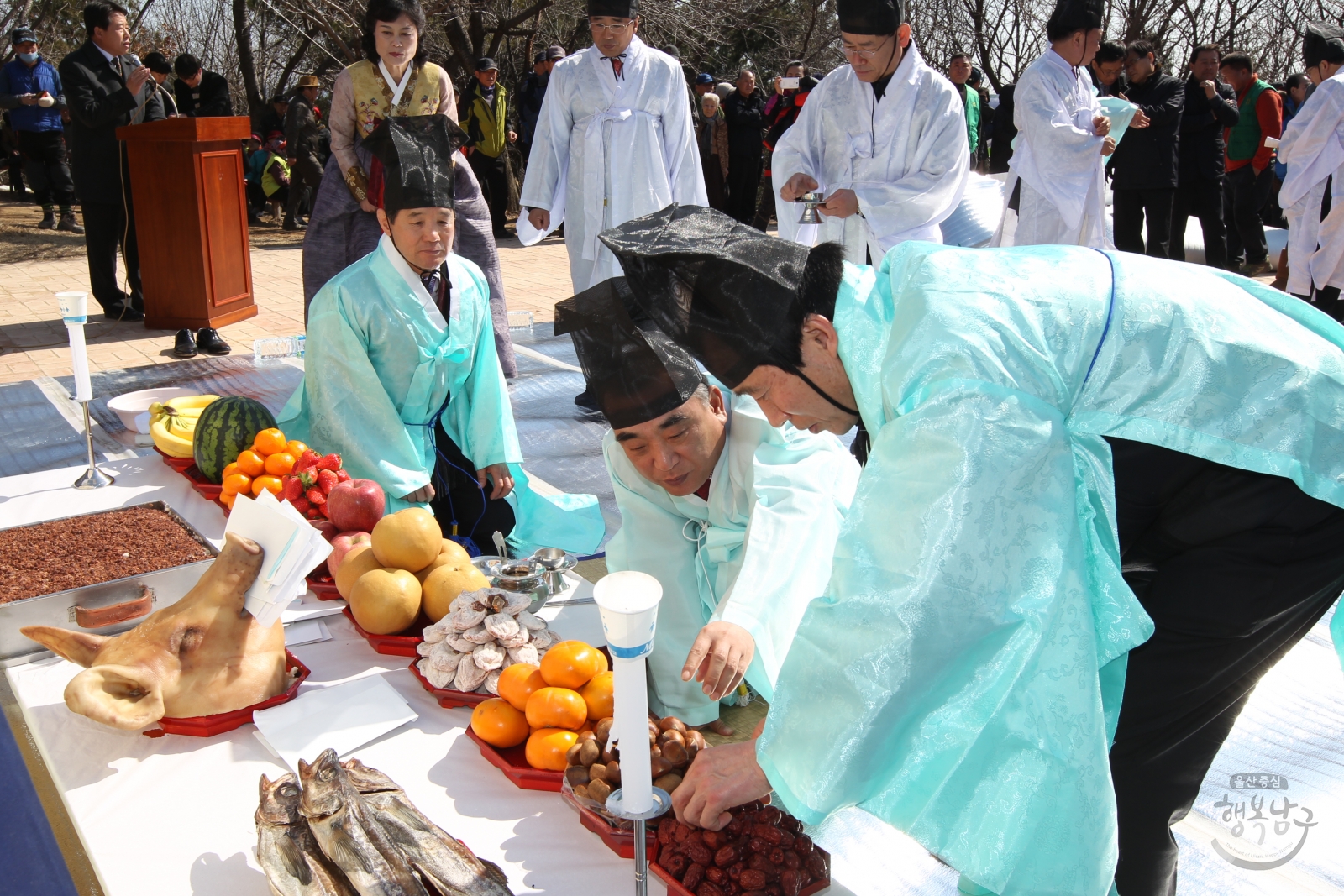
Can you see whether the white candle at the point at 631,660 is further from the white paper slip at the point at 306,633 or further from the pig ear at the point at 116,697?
the white paper slip at the point at 306,633

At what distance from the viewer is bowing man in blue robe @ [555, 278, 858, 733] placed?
6.13ft

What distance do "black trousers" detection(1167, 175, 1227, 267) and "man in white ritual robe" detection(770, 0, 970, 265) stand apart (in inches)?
201

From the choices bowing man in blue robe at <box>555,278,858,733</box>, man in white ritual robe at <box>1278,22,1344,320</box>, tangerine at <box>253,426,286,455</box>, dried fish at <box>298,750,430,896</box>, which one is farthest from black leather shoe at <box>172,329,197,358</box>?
man in white ritual robe at <box>1278,22,1344,320</box>

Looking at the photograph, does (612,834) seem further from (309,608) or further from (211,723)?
(309,608)

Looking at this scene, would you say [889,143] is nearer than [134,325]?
Yes

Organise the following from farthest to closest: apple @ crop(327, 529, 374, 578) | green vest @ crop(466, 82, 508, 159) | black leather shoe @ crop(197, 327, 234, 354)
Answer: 1. green vest @ crop(466, 82, 508, 159)
2. black leather shoe @ crop(197, 327, 234, 354)
3. apple @ crop(327, 529, 374, 578)

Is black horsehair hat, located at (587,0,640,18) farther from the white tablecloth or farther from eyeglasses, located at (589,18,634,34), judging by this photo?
the white tablecloth

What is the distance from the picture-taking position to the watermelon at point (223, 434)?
9.59ft

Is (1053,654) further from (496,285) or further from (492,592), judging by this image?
(496,285)

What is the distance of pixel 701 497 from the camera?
2203 millimetres

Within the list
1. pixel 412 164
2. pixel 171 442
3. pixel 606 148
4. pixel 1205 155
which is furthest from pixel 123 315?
pixel 1205 155

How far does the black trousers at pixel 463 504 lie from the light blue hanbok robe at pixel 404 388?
50 mm

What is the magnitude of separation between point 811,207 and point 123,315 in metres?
5.13

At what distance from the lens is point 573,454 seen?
437cm
